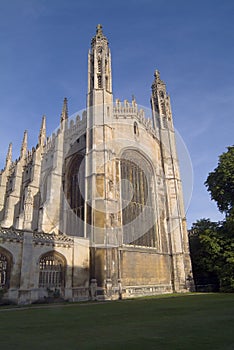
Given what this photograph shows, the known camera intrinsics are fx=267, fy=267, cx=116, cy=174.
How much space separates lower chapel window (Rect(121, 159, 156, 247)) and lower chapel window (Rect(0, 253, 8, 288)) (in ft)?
30.3

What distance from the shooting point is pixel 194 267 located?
85.2 feet

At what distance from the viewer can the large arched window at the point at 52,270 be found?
16125 mm

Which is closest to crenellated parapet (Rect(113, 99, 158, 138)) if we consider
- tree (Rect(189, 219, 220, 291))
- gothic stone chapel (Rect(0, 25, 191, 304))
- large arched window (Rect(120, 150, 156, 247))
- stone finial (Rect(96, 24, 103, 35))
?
gothic stone chapel (Rect(0, 25, 191, 304))

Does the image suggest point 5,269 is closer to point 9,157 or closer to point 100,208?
point 100,208

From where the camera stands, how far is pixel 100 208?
1905 cm

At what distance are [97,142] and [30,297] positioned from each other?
1205 centimetres

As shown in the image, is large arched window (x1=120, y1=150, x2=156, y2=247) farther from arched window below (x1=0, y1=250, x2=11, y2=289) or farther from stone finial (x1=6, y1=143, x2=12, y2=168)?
stone finial (x1=6, y1=143, x2=12, y2=168)

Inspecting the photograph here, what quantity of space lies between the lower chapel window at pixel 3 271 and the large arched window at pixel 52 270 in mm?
2043

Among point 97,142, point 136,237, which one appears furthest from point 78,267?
point 97,142

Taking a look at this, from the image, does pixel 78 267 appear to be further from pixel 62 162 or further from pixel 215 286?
pixel 215 286

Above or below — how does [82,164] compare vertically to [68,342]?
above

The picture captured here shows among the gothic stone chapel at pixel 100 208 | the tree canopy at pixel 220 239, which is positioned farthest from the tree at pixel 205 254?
the gothic stone chapel at pixel 100 208

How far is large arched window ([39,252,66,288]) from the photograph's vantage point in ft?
52.9

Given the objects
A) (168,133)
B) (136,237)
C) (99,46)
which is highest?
(99,46)
